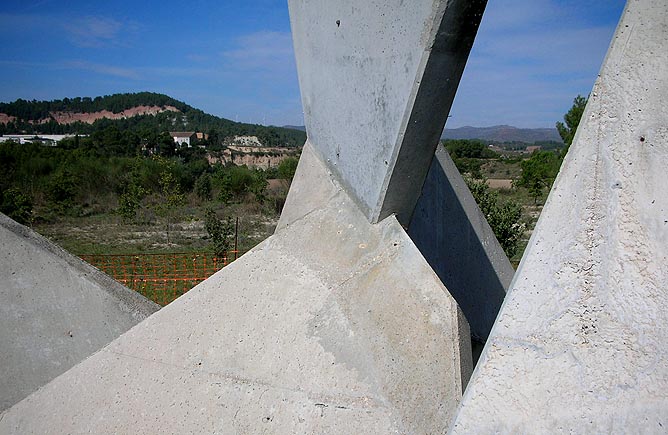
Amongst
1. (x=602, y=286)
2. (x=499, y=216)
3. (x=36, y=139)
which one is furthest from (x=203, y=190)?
(x=36, y=139)

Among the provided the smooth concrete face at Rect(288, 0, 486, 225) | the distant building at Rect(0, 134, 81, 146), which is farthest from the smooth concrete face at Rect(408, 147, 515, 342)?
the distant building at Rect(0, 134, 81, 146)

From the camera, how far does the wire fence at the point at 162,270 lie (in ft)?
32.7

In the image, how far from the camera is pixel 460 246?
13.6 feet

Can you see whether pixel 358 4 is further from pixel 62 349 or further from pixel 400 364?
pixel 62 349

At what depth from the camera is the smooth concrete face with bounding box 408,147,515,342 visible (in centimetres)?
389

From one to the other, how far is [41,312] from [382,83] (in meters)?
2.49

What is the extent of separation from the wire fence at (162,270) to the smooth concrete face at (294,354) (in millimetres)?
6983

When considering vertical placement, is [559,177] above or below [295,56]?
below

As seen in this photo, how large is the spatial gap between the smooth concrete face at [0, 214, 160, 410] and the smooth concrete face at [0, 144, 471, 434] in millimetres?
993

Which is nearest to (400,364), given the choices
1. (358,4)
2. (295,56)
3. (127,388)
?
(127,388)

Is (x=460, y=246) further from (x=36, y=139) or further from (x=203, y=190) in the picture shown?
(x=36, y=139)

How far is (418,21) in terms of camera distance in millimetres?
1870

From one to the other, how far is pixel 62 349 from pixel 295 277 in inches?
74.8

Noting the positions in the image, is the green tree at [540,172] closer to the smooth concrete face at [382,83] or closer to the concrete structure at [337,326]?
the smooth concrete face at [382,83]
